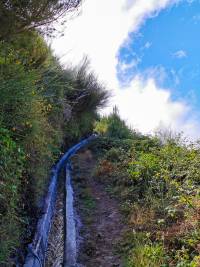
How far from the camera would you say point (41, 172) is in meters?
6.84

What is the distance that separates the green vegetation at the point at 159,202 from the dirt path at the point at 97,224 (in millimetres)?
182

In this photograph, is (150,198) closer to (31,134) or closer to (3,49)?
(31,134)

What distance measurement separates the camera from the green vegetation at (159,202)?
5.40 m

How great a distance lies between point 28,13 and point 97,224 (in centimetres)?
382

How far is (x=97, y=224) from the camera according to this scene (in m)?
7.34

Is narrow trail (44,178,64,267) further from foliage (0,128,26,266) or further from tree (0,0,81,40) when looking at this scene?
tree (0,0,81,40)

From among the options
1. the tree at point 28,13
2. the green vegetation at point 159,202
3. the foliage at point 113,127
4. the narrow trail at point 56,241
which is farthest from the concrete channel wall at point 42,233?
the foliage at point 113,127

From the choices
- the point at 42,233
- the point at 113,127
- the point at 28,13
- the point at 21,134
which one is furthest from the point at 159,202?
the point at 113,127

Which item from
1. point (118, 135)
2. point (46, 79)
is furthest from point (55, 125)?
point (118, 135)

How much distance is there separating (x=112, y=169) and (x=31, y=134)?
17.7 ft

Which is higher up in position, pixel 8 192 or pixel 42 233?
pixel 8 192

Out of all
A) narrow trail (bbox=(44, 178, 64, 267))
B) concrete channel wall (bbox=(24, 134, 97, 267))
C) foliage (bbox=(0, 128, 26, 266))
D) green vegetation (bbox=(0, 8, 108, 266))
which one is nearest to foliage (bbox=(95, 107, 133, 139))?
green vegetation (bbox=(0, 8, 108, 266))

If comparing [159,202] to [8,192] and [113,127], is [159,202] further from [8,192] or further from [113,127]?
[113,127]

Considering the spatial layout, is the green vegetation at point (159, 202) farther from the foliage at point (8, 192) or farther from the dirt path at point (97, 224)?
the foliage at point (8, 192)
